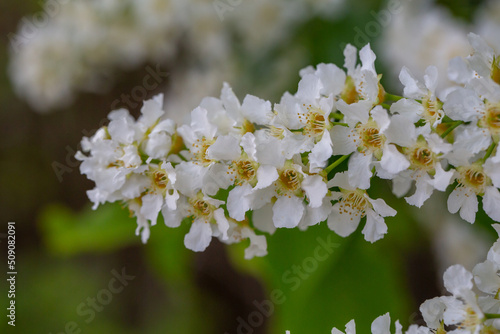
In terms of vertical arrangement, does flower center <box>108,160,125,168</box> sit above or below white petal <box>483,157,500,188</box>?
below

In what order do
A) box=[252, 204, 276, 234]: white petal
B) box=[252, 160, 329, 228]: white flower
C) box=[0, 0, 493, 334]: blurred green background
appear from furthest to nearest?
box=[0, 0, 493, 334]: blurred green background → box=[252, 204, 276, 234]: white petal → box=[252, 160, 329, 228]: white flower

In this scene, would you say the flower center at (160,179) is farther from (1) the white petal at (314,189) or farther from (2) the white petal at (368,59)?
(2) the white petal at (368,59)

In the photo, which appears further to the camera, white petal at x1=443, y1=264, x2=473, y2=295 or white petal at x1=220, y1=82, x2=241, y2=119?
white petal at x1=220, y1=82, x2=241, y2=119

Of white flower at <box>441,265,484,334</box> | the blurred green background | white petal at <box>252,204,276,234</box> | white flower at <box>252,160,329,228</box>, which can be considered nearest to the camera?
white flower at <box>441,265,484,334</box>

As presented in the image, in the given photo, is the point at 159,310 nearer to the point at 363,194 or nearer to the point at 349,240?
the point at 349,240

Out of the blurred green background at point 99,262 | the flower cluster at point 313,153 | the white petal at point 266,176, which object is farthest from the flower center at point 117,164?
the blurred green background at point 99,262

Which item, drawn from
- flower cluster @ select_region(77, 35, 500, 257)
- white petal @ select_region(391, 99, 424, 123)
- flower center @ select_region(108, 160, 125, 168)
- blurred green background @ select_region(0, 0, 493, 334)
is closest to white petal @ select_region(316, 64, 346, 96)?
flower cluster @ select_region(77, 35, 500, 257)

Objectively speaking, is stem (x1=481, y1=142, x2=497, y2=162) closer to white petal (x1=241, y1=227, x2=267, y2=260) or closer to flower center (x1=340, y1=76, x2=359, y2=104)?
flower center (x1=340, y1=76, x2=359, y2=104)
